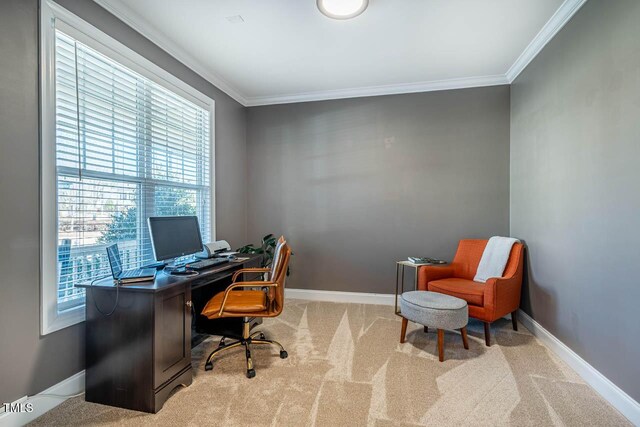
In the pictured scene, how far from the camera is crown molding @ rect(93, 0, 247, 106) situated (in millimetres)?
2242

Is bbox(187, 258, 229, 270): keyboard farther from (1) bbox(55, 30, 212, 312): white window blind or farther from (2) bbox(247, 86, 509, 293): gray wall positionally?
(2) bbox(247, 86, 509, 293): gray wall

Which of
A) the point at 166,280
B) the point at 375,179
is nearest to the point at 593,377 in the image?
the point at 375,179

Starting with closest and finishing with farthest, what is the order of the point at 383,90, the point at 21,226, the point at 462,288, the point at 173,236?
1. the point at 21,226
2. the point at 173,236
3. the point at 462,288
4. the point at 383,90

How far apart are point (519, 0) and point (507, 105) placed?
1540mm

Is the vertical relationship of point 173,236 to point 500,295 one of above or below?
above

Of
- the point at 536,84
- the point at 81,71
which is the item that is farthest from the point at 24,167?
the point at 536,84

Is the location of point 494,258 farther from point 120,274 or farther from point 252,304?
point 120,274

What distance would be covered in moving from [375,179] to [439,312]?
76.0 inches

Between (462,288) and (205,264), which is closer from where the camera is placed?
(205,264)

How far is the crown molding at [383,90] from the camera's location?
3500mm

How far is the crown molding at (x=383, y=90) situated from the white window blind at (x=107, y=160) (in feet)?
4.62

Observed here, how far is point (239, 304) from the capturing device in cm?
229

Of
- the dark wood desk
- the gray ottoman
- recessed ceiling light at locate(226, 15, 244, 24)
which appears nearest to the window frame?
the dark wood desk

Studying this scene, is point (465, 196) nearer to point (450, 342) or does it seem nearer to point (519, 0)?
point (450, 342)
